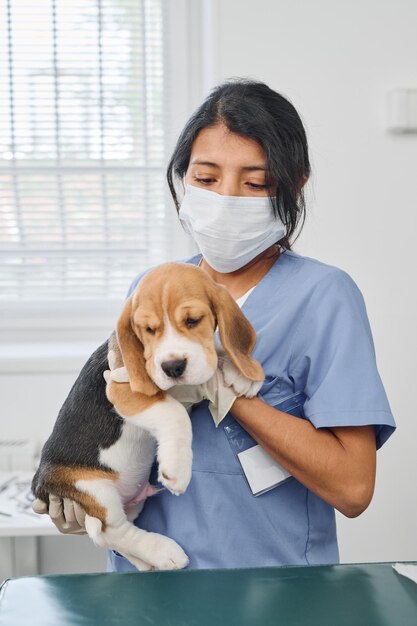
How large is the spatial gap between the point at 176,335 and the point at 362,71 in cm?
176

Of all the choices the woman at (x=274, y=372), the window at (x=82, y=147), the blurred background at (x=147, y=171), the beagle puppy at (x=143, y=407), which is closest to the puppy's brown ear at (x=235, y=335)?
the beagle puppy at (x=143, y=407)

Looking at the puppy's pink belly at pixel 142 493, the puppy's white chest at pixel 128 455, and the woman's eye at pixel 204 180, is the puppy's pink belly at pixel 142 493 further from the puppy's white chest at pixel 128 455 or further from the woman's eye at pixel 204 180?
the woman's eye at pixel 204 180

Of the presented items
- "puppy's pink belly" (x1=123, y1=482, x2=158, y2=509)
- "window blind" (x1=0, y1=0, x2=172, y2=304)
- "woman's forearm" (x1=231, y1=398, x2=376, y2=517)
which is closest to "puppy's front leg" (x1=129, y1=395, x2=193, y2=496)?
"woman's forearm" (x1=231, y1=398, x2=376, y2=517)

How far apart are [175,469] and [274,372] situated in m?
0.30

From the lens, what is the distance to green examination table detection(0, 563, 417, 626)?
0.93 metres

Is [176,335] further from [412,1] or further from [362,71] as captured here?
[412,1]

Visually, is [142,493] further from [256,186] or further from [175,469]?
[256,186]

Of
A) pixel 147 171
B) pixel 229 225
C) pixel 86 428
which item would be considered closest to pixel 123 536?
pixel 86 428

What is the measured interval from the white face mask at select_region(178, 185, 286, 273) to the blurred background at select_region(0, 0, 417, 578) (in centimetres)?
110

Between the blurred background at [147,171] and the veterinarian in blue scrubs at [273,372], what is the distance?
3.53 feet

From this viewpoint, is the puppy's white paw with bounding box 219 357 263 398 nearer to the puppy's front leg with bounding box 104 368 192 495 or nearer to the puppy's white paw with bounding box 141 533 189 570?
the puppy's front leg with bounding box 104 368 192 495

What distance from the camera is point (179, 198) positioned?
63.7 inches

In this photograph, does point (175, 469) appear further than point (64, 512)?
No

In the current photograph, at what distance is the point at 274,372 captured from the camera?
4.44 feet
